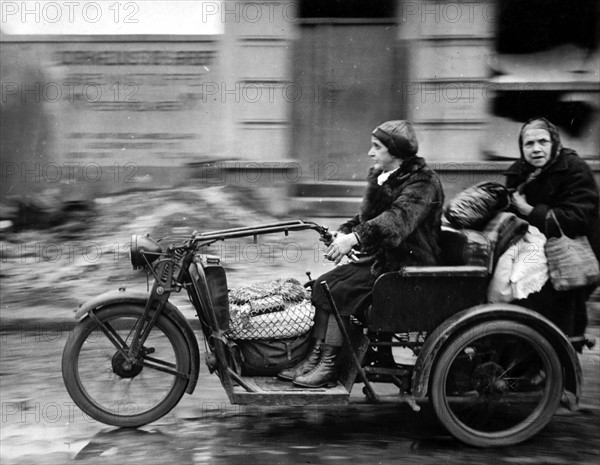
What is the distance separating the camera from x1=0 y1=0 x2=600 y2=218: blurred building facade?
24.4 ft

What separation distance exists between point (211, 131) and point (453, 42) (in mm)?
2573

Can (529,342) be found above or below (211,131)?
below

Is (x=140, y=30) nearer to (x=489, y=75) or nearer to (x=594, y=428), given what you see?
(x=489, y=75)

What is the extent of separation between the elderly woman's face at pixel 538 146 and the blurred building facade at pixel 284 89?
325 centimetres

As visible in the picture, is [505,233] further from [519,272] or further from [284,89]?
[284,89]

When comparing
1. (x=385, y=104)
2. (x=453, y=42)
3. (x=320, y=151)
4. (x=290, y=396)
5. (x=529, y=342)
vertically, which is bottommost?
(x=290, y=396)

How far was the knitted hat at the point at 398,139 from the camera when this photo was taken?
4090 millimetres

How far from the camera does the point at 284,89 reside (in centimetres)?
749

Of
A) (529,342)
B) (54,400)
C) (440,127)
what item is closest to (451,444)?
(529,342)

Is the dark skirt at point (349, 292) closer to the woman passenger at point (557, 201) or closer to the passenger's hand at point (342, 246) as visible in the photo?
the passenger's hand at point (342, 246)

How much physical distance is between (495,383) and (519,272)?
63 cm

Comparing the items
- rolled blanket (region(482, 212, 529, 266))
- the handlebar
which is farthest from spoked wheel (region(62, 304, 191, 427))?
rolled blanket (region(482, 212, 529, 266))

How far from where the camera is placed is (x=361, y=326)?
13.6ft

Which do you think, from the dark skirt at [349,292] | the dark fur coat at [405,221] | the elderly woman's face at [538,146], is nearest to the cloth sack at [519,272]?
the dark fur coat at [405,221]
